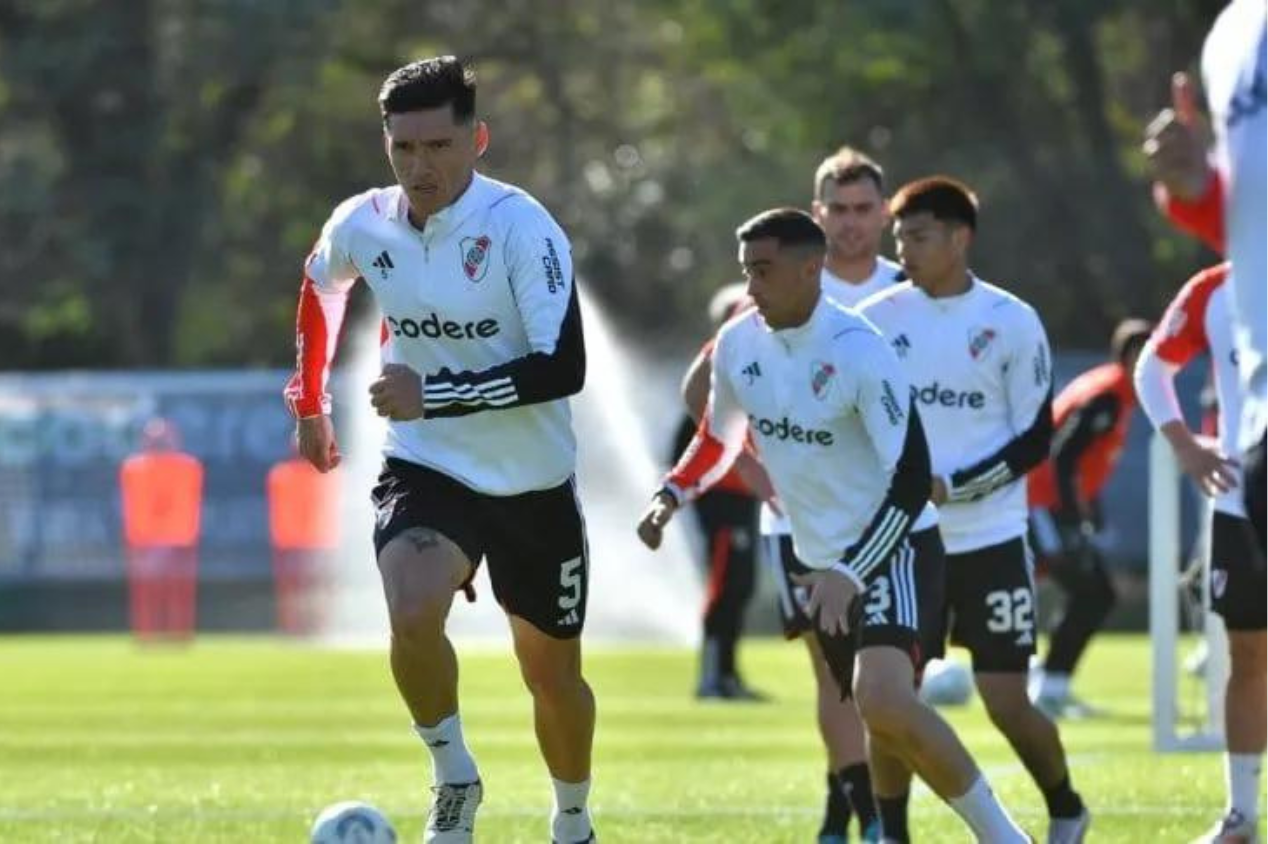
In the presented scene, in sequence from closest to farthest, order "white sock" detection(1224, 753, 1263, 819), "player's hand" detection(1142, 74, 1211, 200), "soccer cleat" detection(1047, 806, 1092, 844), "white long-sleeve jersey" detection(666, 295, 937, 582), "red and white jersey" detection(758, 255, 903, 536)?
"player's hand" detection(1142, 74, 1211, 200) < "white long-sleeve jersey" detection(666, 295, 937, 582) < "white sock" detection(1224, 753, 1263, 819) < "soccer cleat" detection(1047, 806, 1092, 844) < "red and white jersey" detection(758, 255, 903, 536)

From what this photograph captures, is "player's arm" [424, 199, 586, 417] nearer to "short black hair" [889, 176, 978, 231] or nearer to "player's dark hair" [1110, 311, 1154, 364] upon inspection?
"short black hair" [889, 176, 978, 231]

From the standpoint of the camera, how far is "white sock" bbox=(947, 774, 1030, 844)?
8719 mm

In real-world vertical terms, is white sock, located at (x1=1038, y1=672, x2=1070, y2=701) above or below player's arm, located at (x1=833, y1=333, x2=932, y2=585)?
below

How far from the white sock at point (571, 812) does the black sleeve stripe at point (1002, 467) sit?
1.56 m

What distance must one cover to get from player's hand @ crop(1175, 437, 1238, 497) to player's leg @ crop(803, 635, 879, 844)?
188 cm

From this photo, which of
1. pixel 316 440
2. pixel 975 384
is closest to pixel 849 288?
Answer: pixel 975 384

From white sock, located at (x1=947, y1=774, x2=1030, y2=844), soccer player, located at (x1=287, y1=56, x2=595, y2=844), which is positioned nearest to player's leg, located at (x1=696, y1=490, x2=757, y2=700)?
soccer player, located at (x1=287, y1=56, x2=595, y2=844)

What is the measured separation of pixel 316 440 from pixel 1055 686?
9.65 meters

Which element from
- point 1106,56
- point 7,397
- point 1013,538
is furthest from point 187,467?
point 1013,538

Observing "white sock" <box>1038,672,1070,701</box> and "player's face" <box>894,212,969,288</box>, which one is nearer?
"player's face" <box>894,212,969,288</box>

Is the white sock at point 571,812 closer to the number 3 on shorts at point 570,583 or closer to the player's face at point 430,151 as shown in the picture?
the number 3 on shorts at point 570,583

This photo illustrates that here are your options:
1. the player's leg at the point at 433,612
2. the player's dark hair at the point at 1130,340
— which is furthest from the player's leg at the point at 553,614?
the player's dark hair at the point at 1130,340

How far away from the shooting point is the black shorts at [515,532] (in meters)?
8.85

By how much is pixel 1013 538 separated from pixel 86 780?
5324 mm
